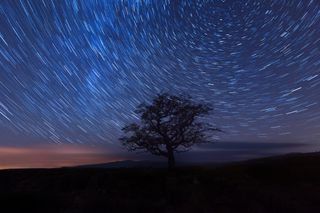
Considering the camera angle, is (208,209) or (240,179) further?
(240,179)

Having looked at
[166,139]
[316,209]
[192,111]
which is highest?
[192,111]

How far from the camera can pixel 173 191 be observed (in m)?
32.6

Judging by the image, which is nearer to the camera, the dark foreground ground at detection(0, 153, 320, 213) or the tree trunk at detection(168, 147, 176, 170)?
the dark foreground ground at detection(0, 153, 320, 213)

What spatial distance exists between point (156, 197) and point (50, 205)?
790cm

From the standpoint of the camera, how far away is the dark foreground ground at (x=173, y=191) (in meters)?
26.8

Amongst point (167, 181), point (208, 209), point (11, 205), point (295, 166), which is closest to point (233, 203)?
point (208, 209)

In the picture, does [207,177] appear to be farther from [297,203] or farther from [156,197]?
[297,203]

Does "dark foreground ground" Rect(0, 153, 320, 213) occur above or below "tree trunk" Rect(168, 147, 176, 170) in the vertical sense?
below

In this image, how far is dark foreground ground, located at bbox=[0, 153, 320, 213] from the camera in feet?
87.9

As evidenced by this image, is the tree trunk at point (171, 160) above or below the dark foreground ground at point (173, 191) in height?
above

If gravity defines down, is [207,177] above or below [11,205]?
above

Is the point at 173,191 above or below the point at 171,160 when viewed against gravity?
below

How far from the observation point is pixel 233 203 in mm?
27125

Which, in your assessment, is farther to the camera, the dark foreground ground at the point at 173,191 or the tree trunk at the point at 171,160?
the tree trunk at the point at 171,160
